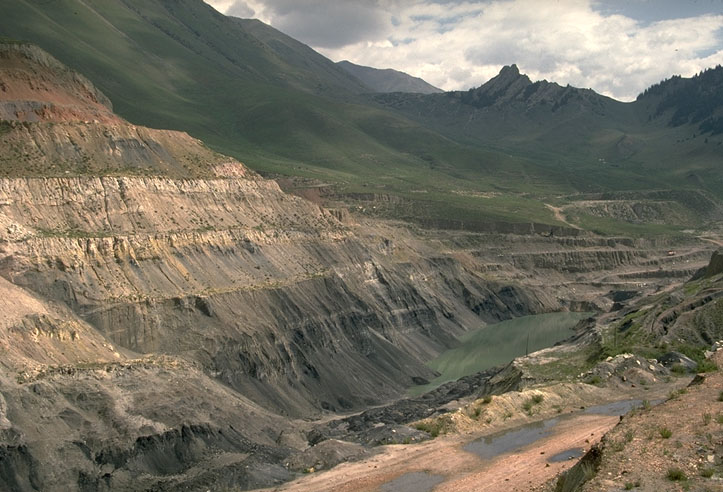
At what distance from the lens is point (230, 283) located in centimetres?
7506

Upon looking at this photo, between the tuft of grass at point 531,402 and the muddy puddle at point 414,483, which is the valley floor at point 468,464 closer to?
the muddy puddle at point 414,483

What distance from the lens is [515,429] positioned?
41.5 m

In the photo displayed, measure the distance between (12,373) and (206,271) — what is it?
27.7 meters

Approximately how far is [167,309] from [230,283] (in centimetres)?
975

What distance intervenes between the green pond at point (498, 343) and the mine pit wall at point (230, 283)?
7.24 ft

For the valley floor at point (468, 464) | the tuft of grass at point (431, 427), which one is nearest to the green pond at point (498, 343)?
the tuft of grass at point (431, 427)

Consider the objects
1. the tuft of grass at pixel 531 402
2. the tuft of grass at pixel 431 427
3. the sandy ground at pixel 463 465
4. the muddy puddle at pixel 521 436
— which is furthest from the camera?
the tuft of grass at pixel 531 402

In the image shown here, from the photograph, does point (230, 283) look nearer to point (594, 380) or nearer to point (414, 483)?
point (594, 380)

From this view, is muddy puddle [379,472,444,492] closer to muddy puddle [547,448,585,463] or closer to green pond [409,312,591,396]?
muddy puddle [547,448,585,463]

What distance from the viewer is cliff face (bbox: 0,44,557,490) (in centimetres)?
4722

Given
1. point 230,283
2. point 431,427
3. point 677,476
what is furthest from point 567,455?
point 230,283

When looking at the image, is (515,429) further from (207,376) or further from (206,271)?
(206,271)

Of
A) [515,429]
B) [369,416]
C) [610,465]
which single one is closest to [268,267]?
[369,416]

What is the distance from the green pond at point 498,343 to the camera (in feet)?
290
